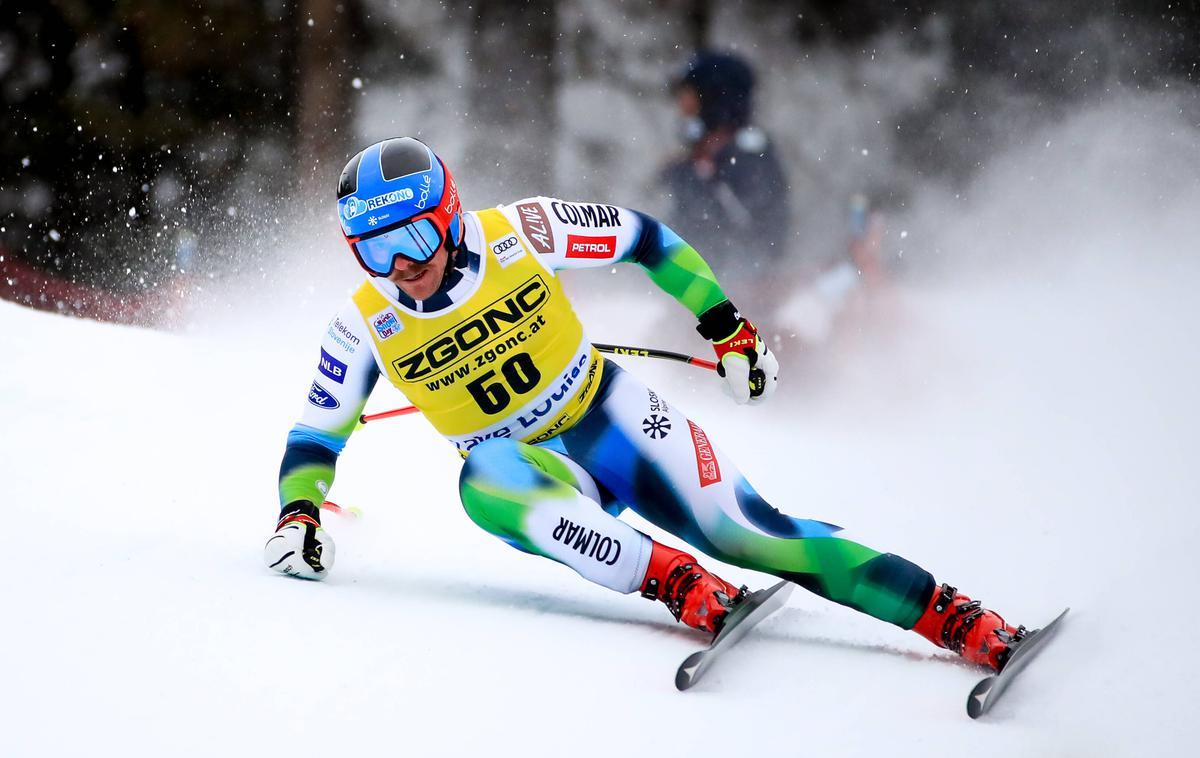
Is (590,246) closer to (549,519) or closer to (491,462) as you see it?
(491,462)

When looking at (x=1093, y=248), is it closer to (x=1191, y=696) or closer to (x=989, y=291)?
(x=989, y=291)

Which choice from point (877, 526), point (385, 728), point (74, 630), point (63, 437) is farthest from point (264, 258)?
point (385, 728)

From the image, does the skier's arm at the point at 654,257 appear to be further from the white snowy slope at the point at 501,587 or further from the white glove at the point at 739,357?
the white snowy slope at the point at 501,587

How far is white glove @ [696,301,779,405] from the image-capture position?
3.36 m

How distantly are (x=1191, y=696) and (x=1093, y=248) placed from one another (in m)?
7.20

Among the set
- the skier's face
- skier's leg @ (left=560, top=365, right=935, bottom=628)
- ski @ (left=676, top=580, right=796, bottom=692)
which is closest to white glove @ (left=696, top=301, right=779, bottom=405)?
skier's leg @ (left=560, top=365, right=935, bottom=628)

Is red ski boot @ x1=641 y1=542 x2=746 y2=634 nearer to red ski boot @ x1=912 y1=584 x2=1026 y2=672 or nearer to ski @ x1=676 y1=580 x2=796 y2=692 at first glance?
ski @ x1=676 y1=580 x2=796 y2=692

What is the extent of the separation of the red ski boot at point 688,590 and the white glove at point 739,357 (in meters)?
0.63

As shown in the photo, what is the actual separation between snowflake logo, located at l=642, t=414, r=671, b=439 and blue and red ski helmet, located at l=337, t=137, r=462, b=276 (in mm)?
751

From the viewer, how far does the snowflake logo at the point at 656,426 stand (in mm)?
3229

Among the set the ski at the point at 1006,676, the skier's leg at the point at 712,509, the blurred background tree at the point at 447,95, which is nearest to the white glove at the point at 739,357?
the skier's leg at the point at 712,509

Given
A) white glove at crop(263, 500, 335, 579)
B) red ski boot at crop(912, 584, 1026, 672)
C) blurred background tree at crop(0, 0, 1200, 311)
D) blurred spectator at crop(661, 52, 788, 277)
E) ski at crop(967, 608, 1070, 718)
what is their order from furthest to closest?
blurred background tree at crop(0, 0, 1200, 311) < blurred spectator at crop(661, 52, 788, 277) < white glove at crop(263, 500, 335, 579) < red ski boot at crop(912, 584, 1026, 672) < ski at crop(967, 608, 1070, 718)

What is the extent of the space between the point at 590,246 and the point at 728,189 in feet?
18.1

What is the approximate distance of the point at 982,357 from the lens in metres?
7.59
